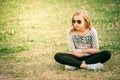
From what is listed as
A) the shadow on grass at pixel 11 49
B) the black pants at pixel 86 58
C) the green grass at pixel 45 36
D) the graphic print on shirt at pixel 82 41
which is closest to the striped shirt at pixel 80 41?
the graphic print on shirt at pixel 82 41

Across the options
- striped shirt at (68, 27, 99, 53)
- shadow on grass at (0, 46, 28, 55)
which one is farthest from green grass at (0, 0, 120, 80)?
striped shirt at (68, 27, 99, 53)

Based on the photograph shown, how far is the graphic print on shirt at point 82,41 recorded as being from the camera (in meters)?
9.84

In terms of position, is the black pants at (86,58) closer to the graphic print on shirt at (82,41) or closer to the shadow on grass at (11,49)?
the graphic print on shirt at (82,41)

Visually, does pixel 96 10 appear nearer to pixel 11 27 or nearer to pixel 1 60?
pixel 11 27

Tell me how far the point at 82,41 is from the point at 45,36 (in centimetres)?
534

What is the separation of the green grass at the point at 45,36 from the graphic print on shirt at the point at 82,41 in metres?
0.66

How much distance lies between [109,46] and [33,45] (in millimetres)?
2538

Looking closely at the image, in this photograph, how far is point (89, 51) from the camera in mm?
9750

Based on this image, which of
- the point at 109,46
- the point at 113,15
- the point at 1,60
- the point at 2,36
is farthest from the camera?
the point at 113,15

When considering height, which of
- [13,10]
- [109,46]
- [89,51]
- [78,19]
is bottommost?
[13,10]

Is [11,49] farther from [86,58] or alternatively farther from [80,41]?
[86,58]

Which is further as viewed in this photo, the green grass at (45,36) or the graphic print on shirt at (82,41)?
the graphic print on shirt at (82,41)

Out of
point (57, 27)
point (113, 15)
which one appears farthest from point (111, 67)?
point (113, 15)

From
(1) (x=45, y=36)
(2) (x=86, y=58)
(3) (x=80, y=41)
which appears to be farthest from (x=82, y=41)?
(1) (x=45, y=36)
